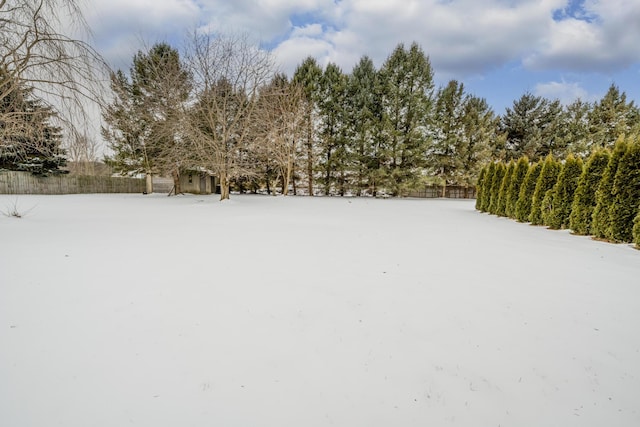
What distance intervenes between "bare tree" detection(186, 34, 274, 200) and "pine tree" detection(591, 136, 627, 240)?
36.8 feet

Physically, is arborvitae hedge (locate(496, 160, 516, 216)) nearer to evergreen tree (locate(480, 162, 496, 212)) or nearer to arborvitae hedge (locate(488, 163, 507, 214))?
arborvitae hedge (locate(488, 163, 507, 214))

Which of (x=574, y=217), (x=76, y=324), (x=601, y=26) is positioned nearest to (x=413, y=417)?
(x=76, y=324)

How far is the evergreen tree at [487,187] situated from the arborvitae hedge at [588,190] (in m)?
4.69

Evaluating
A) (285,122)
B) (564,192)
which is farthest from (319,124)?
(564,192)

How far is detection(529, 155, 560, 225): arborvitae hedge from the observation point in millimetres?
7230

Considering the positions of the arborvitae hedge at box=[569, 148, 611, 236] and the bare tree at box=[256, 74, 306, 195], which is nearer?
the arborvitae hedge at box=[569, 148, 611, 236]

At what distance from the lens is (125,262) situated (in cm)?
334

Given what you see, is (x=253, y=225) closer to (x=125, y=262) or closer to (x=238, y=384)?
(x=125, y=262)

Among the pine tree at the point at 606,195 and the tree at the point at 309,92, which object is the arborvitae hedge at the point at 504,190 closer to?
the pine tree at the point at 606,195

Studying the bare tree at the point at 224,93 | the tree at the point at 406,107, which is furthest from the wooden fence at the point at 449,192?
the bare tree at the point at 224,93

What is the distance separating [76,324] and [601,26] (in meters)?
18.7

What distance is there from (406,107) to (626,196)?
50.9ft

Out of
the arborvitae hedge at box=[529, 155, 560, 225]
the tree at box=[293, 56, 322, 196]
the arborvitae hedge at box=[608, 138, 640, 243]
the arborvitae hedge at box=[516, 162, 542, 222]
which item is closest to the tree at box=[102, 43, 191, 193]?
the tree at box=[293, 56, 322, 196]

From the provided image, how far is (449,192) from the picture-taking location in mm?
22719
